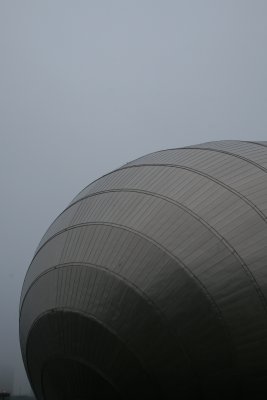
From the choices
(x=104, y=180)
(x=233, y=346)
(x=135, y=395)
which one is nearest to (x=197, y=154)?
(x=104, y=180)

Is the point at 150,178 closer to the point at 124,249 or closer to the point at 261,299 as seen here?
the point at 124,249

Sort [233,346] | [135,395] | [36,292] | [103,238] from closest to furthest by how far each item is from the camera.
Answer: [233,346], [135,395], [103,238], [36,292]

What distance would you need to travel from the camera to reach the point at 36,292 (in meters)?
13.8

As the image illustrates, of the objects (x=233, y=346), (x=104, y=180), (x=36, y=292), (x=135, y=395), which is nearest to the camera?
(x=233, y=346)

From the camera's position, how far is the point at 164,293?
37.4ft

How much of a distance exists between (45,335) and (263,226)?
6172 mm

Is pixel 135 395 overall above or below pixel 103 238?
below

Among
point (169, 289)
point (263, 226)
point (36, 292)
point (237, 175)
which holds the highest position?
point (237, 175)

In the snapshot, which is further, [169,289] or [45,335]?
[45,335]

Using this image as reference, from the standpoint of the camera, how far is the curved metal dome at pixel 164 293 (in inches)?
432

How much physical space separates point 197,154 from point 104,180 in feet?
9.92

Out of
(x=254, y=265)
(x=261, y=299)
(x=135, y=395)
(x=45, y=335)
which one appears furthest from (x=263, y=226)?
(x=45, y=335)

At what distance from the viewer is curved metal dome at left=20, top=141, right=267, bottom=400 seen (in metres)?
11.0

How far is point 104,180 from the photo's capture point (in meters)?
15.5
